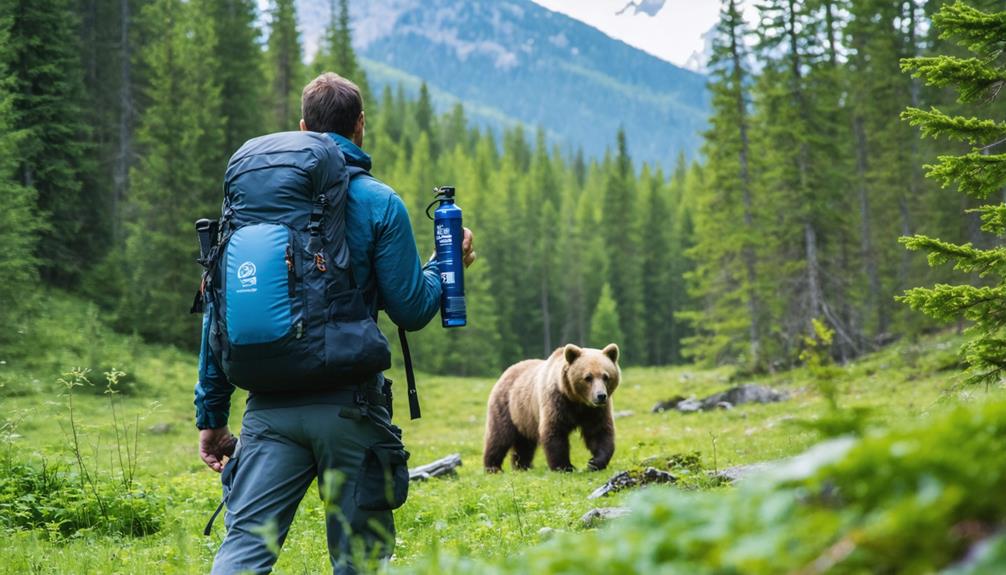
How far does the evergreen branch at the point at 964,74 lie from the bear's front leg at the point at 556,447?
6.10 m

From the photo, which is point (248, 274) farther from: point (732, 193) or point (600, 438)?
point (732, 193)

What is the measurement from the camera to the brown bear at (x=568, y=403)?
10.5 metres

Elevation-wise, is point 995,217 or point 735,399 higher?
point 995,217

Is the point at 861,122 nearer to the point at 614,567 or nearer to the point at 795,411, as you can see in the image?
the point at 795,411

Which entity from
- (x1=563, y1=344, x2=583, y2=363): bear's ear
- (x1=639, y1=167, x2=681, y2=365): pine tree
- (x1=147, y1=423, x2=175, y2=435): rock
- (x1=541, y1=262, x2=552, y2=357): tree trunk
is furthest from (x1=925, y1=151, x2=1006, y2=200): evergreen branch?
Answer: (x1=639, y1=167, x2=681, y2=365): pine tree

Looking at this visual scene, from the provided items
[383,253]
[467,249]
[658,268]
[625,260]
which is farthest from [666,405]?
[658,268]

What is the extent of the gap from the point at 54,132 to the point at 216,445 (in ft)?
109

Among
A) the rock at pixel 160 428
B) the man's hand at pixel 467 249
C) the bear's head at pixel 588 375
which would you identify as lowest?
the rock at pixel 160 428

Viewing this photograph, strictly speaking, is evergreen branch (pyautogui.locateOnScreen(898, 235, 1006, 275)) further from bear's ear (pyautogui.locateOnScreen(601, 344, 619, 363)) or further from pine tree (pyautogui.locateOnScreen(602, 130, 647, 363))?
pine tree (pyautogui.locateOnScreen(602, 130, 647, 363))

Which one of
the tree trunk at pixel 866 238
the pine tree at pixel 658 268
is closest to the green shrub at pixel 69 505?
the tree trunk at pixel 866 238

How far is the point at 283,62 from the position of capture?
4709 cm

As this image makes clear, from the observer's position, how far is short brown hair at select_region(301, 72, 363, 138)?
4.38 metres

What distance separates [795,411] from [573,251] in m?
53.9

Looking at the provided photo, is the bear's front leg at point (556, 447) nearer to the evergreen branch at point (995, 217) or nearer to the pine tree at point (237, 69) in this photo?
the evergreen branch at point (995, 217)
